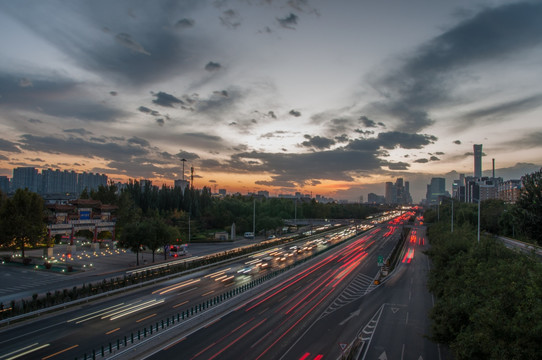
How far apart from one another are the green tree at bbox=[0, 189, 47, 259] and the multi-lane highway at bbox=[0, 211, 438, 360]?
26.6m

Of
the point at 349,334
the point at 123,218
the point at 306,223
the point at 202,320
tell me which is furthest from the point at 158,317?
the point at 306,223

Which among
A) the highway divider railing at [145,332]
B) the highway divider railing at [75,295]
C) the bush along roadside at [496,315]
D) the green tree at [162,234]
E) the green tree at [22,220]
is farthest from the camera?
the green tree at [162,234]

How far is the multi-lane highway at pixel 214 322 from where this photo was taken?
19719mm

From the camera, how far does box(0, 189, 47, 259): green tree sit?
153ft

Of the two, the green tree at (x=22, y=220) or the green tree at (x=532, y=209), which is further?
the green tree at (x=22, y=220)

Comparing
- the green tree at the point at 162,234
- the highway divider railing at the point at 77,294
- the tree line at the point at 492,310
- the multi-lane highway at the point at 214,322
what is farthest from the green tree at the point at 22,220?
the tree line at the point at 492,310

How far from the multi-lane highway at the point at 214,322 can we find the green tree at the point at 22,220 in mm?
26620

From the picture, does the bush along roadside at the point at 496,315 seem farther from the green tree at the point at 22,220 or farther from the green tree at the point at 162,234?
the green tree at the point at 22,220

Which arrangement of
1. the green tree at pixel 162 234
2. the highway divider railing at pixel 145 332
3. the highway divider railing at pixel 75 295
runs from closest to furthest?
the highway divider railing at pixel 145 332 < the highway divider railing at pixel 75 295 < the green tree at pixel 162 234

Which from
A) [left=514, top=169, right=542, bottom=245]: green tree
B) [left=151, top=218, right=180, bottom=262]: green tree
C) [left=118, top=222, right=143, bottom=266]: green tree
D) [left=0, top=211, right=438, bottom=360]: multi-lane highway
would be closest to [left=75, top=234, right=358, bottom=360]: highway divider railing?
[left=0, top=211, right=438, bottom=360]: multi-lane highway

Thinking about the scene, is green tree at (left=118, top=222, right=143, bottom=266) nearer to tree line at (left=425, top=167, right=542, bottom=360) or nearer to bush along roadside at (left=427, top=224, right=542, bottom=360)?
tree line at (left=425, top=167, right=542, bottom=360)

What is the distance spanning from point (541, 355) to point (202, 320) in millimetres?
20763

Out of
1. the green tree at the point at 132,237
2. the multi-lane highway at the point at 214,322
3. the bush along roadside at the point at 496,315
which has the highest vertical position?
the bush along roadside at the point at 496,315

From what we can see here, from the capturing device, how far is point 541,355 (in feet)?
35.1
